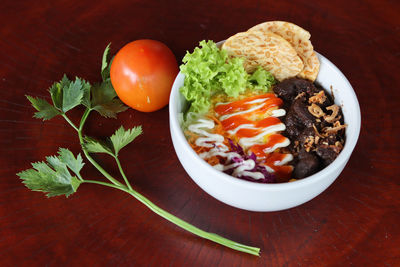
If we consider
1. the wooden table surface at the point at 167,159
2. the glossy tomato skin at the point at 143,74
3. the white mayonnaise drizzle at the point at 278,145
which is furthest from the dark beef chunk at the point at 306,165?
the glossy tomato skin at the point at 143,74

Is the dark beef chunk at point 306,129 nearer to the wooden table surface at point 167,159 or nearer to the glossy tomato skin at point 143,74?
the wooden table surface at point 167,159

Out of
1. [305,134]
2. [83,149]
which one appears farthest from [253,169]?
[83,149]

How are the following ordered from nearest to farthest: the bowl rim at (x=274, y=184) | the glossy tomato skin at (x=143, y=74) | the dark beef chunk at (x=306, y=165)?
the bowl rim at (x=274, y=184)
the dark beef chunk at (x=306, y=165)
the glossy tomato skin at (x=143, y=74)

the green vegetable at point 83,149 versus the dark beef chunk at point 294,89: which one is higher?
the dark beef chunk at point 294,89

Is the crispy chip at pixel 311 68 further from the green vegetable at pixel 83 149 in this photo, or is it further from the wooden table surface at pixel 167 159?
the green vegetable at pixel 83 149

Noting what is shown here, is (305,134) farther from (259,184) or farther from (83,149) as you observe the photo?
(83,149)

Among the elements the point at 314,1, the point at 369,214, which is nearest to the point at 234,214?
the point at 369,214

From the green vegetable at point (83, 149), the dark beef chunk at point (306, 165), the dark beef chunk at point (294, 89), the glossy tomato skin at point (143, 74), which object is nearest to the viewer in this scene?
the dark beef chunk at point (306, 165)

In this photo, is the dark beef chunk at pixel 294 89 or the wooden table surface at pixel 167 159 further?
the dark beef chunk at pixel 294 89
